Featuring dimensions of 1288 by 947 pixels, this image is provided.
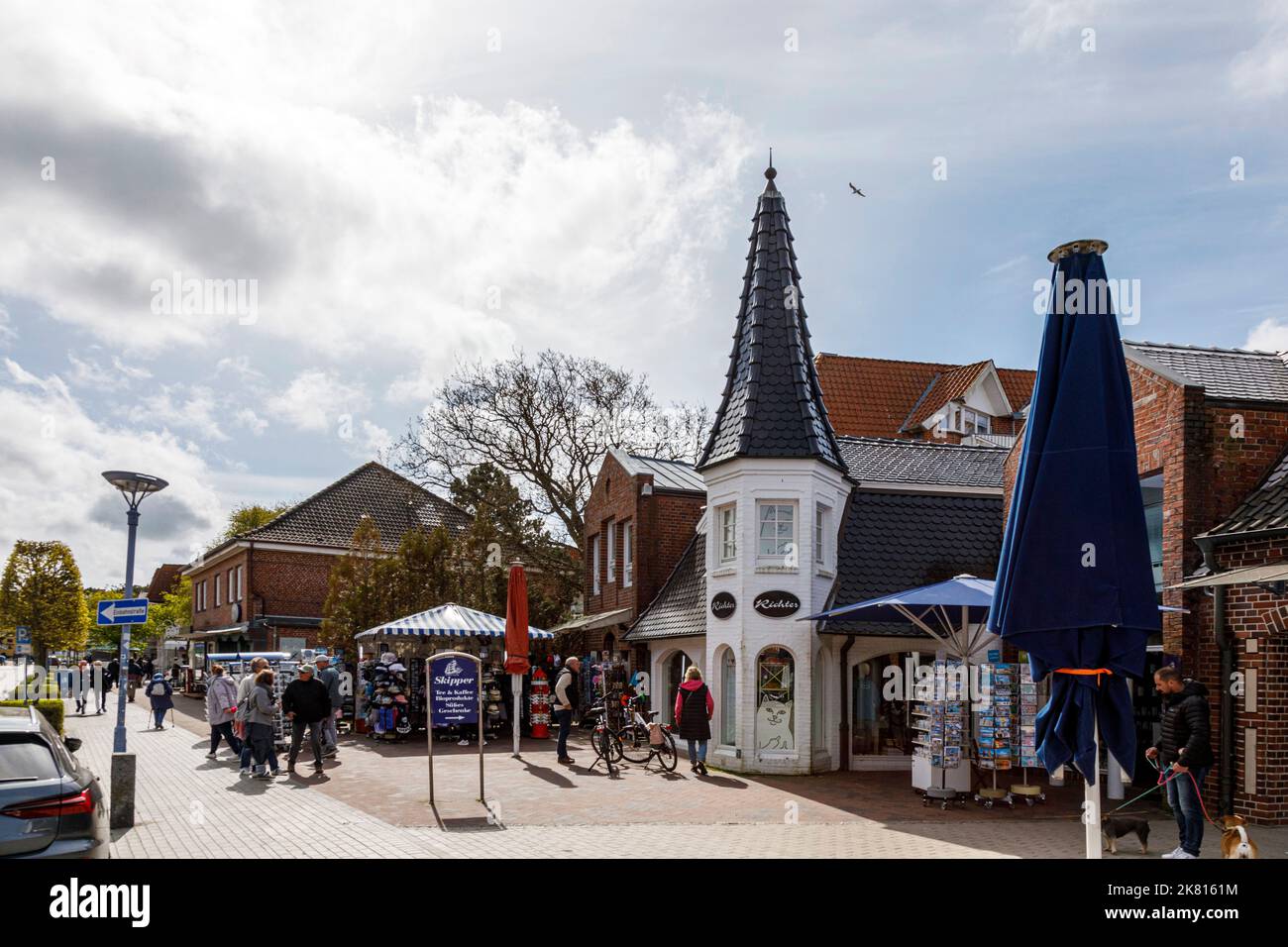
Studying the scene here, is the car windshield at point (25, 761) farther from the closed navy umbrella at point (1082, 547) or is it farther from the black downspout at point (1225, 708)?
the black downspout at point (1225, 708)

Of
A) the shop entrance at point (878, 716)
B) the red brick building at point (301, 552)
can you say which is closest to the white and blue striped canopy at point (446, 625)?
the shop entrance at point (878, 716)

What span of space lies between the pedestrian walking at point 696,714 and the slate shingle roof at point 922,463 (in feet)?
17.5

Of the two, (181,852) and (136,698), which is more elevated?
(181,852)

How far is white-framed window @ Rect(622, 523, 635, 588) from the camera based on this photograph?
2534 cm

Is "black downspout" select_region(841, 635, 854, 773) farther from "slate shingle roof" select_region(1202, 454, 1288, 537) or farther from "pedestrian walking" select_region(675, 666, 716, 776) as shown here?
"slate shingle roof" select_region(1202, 454, 1288, 537)

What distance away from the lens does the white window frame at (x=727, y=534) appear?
18922 millimetres

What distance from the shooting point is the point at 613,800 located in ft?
45.3

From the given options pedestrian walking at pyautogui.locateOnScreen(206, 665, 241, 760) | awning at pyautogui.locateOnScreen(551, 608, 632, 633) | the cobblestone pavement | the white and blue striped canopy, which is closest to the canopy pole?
the cobblestone pavement

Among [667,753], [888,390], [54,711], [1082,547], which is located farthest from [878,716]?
[888,390]

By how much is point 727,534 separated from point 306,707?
7.64 metres

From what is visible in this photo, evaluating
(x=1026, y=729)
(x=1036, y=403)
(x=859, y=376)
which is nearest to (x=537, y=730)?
(x=1026, y=729)

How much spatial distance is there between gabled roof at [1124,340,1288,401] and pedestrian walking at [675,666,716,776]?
7.88 meters

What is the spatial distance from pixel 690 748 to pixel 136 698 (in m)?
34.8
